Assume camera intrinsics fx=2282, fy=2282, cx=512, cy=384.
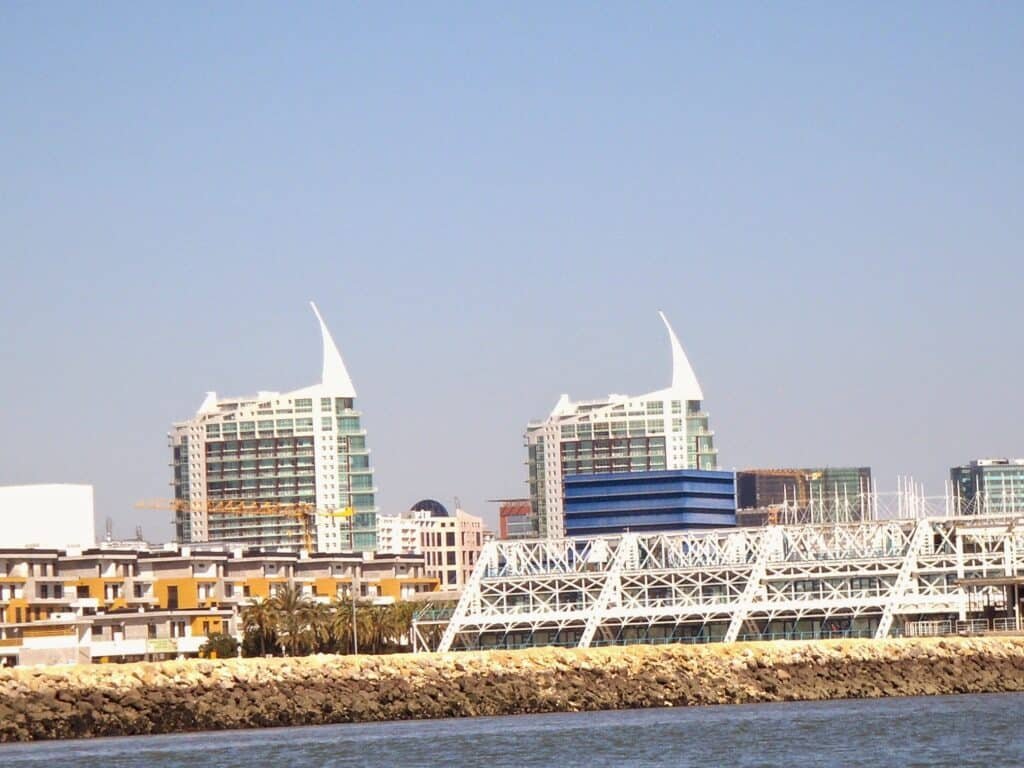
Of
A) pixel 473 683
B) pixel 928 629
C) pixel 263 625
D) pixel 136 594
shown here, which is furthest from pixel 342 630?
pixel 473 683

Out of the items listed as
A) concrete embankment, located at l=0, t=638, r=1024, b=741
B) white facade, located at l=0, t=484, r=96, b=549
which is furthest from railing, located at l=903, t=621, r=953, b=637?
white facade, located at l=0, t=484, r=96, b=549

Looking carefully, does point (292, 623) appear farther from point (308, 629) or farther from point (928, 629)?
point (928, 629)

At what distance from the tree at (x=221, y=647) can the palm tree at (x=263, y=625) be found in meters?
2.93

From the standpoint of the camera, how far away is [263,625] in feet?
364

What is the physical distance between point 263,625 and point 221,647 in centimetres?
487

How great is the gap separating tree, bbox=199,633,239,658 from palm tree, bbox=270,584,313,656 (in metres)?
3.61

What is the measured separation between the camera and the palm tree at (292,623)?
110 metres

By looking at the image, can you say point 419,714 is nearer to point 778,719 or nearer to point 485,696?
point 485,696

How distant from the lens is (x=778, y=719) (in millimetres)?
64938

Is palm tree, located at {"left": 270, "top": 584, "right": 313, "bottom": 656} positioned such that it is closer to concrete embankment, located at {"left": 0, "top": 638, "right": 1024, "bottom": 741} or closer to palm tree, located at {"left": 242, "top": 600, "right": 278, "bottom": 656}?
palm tree, located at {"left": 242, "top": 600, "right": 278, "bottom": 656}

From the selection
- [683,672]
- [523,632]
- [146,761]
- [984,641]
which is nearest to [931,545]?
[523,632]

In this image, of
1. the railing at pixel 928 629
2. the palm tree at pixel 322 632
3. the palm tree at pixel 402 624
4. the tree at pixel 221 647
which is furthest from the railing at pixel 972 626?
the tree at pixel 221 647

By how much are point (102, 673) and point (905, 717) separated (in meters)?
23.9

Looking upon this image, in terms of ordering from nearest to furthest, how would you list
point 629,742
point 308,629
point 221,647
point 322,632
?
point 629,742
point 322,632
point 308,629
point 221,647
